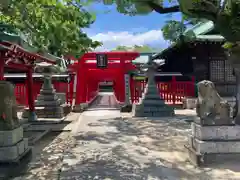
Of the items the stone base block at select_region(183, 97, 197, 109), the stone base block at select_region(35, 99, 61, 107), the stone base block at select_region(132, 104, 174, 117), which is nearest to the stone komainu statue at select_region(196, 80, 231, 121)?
the stone base block at select_region(132, 104, 174, 117)

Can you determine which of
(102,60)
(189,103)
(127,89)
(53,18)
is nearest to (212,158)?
(53,18)

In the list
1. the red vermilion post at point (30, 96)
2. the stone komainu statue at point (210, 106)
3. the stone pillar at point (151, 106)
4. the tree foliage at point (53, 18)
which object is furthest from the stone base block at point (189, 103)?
the stone komainu statue at point (210, 106)

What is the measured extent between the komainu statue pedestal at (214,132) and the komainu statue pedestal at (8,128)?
10.9 feet

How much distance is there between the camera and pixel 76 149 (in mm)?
6492

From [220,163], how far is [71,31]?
489cm

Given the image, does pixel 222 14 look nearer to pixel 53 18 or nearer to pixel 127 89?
pixel 53 18

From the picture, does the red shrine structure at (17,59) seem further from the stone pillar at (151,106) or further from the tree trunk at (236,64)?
the tree trunk at (236,64)

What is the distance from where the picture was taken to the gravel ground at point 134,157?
4.69 meters

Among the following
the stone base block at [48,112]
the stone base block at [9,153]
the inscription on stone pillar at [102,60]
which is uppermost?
the inscription on stone pillar at [102,60]

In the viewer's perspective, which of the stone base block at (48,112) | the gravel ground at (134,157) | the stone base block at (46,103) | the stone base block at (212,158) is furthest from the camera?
the stone base block at (46,103)

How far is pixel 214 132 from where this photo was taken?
17.2 ft

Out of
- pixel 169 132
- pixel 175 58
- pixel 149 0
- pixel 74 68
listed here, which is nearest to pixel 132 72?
pixel 74 68

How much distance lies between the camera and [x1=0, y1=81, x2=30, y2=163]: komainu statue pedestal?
5059mm

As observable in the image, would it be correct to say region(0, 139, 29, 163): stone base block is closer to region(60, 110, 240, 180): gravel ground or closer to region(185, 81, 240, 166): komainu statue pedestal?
region(60, 110, 240, 180): gravel ground
